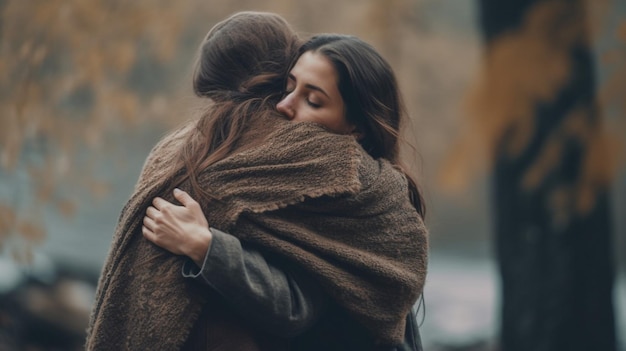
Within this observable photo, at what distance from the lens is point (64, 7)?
590 cm

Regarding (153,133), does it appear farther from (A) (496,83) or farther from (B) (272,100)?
(B) (272,100)

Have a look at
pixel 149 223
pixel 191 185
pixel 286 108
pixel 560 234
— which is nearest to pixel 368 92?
pixel 286 108

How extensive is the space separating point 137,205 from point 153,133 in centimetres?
696

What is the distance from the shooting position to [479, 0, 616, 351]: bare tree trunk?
5609 mm

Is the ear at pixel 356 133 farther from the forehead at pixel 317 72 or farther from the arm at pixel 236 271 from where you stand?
the arm at pixel 236 271

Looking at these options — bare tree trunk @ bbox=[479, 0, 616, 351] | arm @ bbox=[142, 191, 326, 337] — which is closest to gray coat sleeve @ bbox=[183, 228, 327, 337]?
arm @ bbox=[142, 191, 326, 337]

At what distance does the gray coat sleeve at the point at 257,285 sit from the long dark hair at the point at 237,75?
292mm

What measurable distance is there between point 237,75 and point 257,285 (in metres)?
0.65

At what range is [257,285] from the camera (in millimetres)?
2404

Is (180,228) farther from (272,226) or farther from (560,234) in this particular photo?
(560,234)

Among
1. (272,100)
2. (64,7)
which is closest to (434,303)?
(64,7)

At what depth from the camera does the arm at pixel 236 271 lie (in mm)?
2377

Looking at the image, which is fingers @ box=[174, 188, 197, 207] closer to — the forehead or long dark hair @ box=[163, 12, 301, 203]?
long dark hair @ box=[163, 12, 301, 203]

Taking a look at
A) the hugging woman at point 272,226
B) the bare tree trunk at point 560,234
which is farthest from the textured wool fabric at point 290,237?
the bare tree trunk at point 560,234
